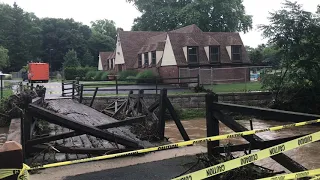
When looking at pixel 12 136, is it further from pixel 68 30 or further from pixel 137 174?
pixel 68 30

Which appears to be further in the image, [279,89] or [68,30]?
[68,30]

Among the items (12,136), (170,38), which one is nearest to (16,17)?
(170,38)

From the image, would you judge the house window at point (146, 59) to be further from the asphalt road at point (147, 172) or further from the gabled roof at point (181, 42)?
the asphalt road at point (147, 172)

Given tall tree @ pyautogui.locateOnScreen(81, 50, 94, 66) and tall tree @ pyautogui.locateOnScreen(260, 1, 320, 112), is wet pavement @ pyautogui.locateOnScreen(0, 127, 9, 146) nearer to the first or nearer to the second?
tall tree @ pyautogui.locateOnScreen(260, 1, 320, 112)

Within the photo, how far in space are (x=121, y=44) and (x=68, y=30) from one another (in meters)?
42.3

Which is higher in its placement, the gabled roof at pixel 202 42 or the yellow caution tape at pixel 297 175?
the gabled roof at pixel 202 42

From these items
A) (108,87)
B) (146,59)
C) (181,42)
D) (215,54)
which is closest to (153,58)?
(146,59)

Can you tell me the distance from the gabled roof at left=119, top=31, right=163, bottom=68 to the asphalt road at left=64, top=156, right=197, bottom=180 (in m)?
37.6

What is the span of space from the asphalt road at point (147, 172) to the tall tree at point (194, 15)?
42.5 metres

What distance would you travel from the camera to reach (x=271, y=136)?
13.0m

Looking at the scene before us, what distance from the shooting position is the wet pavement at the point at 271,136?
838cm

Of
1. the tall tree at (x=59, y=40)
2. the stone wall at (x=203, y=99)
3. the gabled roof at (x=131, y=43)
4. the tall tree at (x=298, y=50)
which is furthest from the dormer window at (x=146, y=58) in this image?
the tall tree at (x=59, y=40)

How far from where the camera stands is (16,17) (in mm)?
74375

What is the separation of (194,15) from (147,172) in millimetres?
43340
